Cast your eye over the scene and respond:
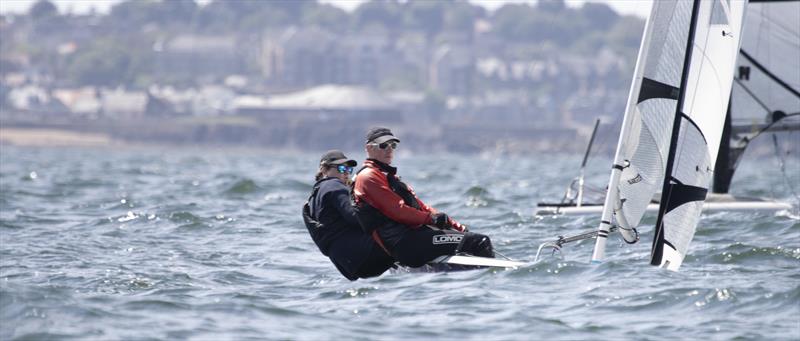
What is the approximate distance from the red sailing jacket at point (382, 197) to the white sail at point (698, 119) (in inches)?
68.6

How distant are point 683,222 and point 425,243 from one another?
1826 mm

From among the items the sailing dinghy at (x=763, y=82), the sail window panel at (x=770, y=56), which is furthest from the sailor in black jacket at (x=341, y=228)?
the sail window panel at (x=770, y=56)

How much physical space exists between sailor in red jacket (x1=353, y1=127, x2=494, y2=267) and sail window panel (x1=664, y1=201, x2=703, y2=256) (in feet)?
4.66

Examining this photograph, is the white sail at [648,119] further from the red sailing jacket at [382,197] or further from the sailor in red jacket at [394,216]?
the red sailing jacket at [382,197]

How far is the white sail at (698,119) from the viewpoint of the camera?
10.4 m

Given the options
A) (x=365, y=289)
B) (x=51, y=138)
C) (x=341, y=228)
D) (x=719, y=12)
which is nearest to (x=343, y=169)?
(x=341, y=228)

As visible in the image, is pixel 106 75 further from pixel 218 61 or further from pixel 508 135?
pixel 508 135

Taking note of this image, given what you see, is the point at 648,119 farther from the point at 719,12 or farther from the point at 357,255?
the point at 357,255

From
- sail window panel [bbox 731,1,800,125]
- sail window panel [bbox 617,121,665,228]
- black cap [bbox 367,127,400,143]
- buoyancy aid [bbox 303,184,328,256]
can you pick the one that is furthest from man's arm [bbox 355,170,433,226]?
sail window panel [bbox 731,1,800,125]

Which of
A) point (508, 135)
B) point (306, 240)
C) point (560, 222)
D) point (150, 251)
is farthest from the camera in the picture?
point (508, 135)

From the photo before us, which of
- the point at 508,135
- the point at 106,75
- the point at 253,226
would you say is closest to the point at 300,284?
the point at 253,226

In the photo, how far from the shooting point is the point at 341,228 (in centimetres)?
1092

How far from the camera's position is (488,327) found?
882 centimetres

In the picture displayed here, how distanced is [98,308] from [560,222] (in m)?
7.72
